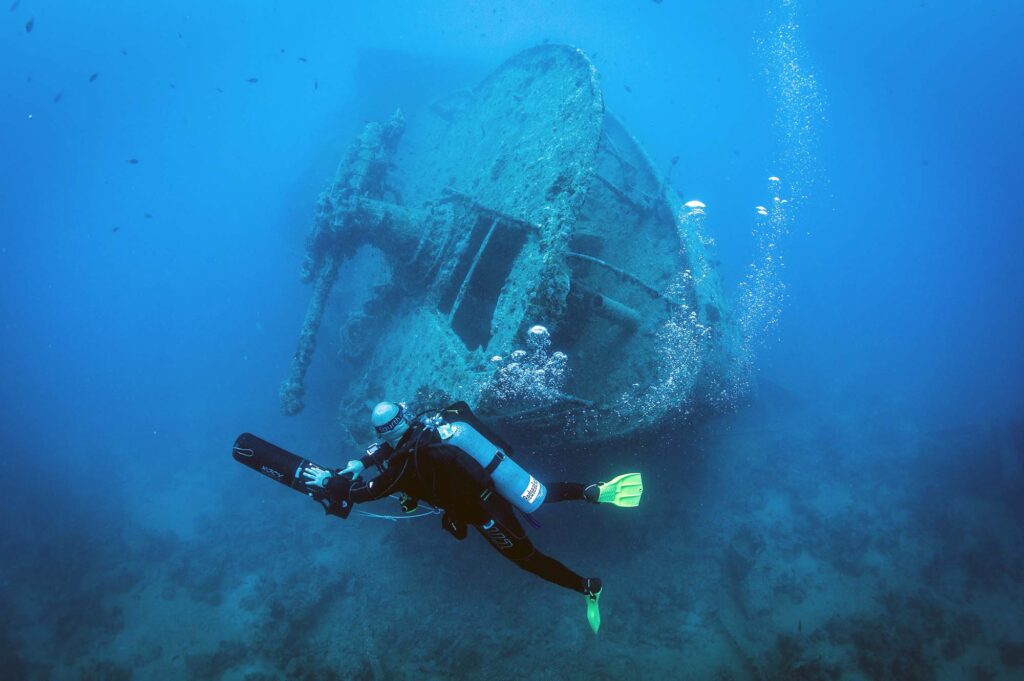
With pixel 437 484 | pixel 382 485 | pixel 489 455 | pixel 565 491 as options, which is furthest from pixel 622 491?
pixel 382 485

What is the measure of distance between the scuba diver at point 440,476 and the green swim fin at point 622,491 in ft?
2.37

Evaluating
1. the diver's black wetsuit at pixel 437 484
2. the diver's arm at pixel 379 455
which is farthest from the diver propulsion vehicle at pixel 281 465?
the diver's arm at pixel 379 455

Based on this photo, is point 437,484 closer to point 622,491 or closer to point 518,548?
point 518,548

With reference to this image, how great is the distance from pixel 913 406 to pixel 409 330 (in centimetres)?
1361

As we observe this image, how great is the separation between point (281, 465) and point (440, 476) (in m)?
1.25

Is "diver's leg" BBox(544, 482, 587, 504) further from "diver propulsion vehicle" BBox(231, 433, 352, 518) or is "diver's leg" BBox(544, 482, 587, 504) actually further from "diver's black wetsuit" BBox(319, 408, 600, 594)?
"diver propulsion vehicle" BBox(231, 433, 352, 518)

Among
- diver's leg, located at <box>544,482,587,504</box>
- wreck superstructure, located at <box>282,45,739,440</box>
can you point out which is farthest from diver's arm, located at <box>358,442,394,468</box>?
diver's leg, located at <box>544,482,587,504</box>

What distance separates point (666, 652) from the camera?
212 inches

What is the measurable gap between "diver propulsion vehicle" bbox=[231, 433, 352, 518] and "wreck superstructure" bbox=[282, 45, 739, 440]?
1449 millimetres

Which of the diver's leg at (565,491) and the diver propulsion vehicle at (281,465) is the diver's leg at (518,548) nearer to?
the diver's leg at (565,491)

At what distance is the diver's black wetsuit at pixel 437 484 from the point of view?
3.08 meters

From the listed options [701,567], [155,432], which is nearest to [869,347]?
[701,567]

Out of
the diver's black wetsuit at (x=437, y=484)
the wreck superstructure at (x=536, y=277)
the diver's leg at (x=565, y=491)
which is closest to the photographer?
the diver's black wetsuit at (x=437, y=484)

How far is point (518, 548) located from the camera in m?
3.52
